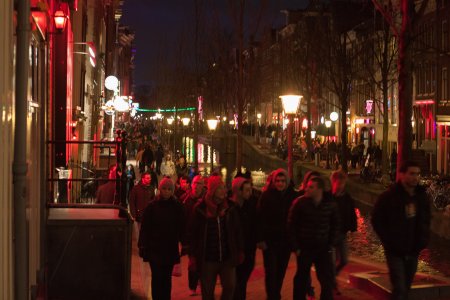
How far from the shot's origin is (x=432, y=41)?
1565 inches

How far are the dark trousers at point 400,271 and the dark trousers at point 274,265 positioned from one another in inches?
60.5

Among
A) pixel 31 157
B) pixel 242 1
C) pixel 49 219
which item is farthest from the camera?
pixel 242 1

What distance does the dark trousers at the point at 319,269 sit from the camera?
816 centimetres

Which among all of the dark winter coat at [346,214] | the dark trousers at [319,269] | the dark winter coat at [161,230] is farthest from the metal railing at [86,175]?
the dark winter coat at [346,214]

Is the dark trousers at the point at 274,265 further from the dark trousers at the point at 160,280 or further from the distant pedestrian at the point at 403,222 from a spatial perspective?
the distant pedestrian at the point at 403,222

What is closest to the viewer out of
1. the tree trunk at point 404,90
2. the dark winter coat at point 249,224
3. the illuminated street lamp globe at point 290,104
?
the dark winter coat at point 249,224

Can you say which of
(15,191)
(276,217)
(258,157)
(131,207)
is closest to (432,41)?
(258,157)

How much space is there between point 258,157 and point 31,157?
4655 centimetres

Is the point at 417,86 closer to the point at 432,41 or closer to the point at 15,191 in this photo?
the point at 432,41

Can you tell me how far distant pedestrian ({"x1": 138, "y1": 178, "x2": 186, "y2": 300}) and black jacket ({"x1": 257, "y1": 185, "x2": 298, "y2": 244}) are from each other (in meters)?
0.97

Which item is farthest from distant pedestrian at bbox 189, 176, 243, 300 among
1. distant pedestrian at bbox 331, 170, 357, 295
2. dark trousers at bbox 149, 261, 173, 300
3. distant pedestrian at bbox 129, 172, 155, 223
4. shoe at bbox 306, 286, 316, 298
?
distant pedestrian at bbox 129, 172, 155, 223

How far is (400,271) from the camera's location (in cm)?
744

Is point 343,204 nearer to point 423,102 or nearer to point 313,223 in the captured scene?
point 313,223

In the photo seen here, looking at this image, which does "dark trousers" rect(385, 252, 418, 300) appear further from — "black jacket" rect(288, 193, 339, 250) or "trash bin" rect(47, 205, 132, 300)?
"trash bin" rect(47, 205, 132, 300)
